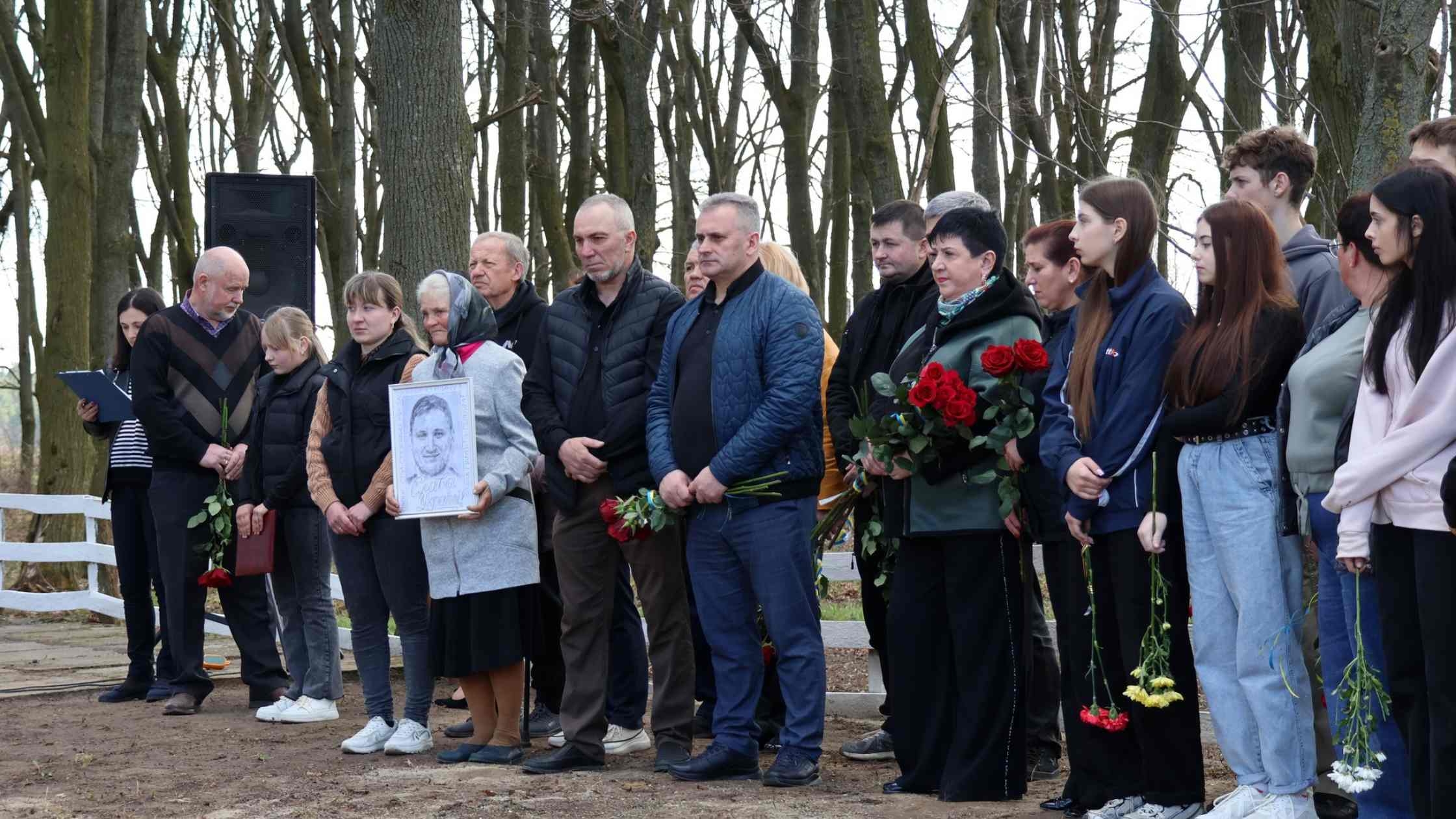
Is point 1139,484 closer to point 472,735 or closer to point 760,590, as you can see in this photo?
point 760,590

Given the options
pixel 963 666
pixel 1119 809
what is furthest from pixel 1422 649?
pixel 963 666

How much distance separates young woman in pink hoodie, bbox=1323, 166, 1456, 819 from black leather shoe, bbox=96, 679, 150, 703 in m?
6.88

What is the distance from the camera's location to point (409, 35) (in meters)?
9.32

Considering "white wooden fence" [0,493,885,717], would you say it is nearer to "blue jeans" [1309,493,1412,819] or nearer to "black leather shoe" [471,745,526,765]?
"black leather shoe" [471,745,526,765]

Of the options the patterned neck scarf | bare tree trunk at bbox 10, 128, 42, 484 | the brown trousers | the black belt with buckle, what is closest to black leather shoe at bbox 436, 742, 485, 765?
the brown trousers

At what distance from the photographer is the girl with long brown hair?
15.4ft

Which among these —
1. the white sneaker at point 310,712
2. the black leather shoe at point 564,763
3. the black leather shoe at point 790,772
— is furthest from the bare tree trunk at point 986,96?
the black leather shoe at point 790,772

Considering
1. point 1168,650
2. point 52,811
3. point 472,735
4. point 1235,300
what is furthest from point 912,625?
point 52,811

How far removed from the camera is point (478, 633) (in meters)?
6.44

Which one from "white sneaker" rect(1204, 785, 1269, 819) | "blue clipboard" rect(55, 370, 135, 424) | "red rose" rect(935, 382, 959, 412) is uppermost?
"blue clipboard" rect(55, 370, 135, 424)

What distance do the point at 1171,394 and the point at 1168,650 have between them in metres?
0.81

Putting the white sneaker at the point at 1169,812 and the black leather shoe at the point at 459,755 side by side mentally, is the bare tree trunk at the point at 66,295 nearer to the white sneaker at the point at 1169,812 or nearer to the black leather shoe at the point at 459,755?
the black leather shoe at the point at 459,755

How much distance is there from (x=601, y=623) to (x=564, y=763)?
0.59m

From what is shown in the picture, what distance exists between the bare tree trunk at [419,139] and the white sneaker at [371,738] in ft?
10.2
